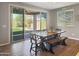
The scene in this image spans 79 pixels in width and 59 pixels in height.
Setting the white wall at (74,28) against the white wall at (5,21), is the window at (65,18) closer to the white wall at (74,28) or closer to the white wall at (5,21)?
the white wall at (74,28)

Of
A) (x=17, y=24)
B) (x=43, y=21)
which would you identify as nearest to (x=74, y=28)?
(x=43, y=21)

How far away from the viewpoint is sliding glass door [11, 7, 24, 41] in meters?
2.18

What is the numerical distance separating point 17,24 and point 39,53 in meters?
0.61

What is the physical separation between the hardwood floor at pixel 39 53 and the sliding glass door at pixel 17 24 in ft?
0.42

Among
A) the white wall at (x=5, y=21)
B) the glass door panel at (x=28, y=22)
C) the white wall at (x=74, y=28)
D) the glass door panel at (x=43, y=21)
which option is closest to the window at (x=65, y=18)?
the white wall at (x=74, y=28)

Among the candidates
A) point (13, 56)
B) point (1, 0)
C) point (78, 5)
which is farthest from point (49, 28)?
point (1, 0)

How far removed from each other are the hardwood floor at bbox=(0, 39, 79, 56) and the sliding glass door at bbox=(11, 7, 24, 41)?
0.42ft

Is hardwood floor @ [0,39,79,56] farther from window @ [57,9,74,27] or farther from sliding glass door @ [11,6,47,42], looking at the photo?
window @ [57,9,74,27]

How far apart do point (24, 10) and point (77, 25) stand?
3.02ft

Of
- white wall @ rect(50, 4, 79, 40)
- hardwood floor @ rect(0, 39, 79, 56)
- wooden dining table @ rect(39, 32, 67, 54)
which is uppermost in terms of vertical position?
white wall @ rect(50, 4, 79, 40)

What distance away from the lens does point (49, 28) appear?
2256mm

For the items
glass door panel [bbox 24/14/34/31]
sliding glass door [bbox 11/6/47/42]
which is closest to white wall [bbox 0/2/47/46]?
sliding glass door [bbox 11/6/47/42]

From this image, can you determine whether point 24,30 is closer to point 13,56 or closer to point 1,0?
point 13,56

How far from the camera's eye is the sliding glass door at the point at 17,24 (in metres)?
2.18
